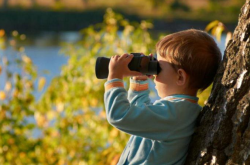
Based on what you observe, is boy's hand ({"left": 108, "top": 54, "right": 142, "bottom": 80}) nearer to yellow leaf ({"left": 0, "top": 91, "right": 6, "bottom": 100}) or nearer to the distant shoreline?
yellow leaf ({"left": 0, "top": 91, "right": 6, "bottom": 100})

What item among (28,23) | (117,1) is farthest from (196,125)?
(117,1)

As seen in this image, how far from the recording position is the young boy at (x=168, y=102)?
61.4 inches

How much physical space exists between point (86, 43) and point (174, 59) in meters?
2.35

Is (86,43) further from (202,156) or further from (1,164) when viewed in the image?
(202,156)

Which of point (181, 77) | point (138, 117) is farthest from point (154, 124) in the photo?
point (181, 77)

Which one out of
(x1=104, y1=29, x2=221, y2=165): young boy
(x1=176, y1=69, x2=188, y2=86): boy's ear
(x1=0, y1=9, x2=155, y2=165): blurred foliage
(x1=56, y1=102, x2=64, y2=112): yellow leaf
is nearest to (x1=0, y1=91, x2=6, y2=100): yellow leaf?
(x1=0, y1=9, x2=155, y2=165): blurred foliage

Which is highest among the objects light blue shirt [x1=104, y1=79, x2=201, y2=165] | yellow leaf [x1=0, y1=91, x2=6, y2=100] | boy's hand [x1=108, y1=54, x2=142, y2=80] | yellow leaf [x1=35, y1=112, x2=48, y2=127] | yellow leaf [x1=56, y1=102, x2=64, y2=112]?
boy's hand [x1=108, y1=54, x2=142, y2=80]

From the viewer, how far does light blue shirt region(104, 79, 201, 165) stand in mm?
1551

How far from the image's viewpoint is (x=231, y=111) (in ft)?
4.92

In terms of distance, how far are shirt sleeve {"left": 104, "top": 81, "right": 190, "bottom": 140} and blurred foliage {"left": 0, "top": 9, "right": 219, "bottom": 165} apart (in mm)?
1877

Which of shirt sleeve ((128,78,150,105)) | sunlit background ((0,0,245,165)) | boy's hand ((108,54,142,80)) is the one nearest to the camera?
boy's hand ((108,54,142,80))

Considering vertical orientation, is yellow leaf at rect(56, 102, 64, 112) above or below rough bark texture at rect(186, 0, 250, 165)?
below

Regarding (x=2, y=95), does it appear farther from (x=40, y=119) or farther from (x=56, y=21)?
(x=56, y=21)

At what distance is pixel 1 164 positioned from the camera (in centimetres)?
352
